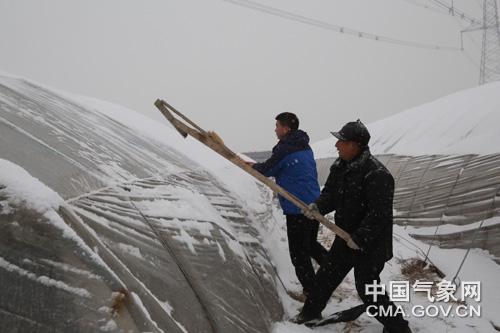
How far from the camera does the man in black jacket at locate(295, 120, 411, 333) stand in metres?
2.41

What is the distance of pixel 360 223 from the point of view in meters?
2.58

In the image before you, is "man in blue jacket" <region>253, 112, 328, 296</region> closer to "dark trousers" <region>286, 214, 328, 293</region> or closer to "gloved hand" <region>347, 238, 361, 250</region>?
"dark trousers" <region>286, 214, 328, 293</region>

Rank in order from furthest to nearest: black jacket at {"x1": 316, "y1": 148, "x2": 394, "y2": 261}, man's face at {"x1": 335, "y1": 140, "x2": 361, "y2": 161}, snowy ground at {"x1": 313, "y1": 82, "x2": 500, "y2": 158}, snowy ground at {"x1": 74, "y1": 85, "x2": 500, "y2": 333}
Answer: snowy ground at {"x1": 313, "y1": 82, "x2": 500, "y2": 158}
snowy ground at {"x1": 74, "y1": 85, "x2": 500, "y2": 333}
man's face at {"x1": 335, "y1": 140, "x2": 361, "y2": 161}
black jacket at {"x1": 316, "y1": 148, "x2": 394, "y2": 261}

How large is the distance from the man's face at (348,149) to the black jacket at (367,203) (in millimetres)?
43

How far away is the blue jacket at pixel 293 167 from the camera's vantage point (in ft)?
10.2

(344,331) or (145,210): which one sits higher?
(145,210)

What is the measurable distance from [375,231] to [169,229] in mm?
1403

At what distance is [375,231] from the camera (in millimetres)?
2416

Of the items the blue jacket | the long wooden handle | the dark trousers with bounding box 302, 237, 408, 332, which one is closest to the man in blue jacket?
the blue jacket

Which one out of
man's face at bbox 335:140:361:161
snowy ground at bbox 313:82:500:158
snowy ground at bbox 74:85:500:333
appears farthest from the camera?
snowy ground at bbox 313:82:500:158

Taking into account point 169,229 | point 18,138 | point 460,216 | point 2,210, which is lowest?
point 460,216

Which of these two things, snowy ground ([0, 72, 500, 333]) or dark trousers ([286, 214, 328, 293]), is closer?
snowy ground ([0, 72, 500, 333])

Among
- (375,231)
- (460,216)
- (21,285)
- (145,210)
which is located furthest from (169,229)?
(460,216)

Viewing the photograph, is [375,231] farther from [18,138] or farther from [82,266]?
[18,138]
